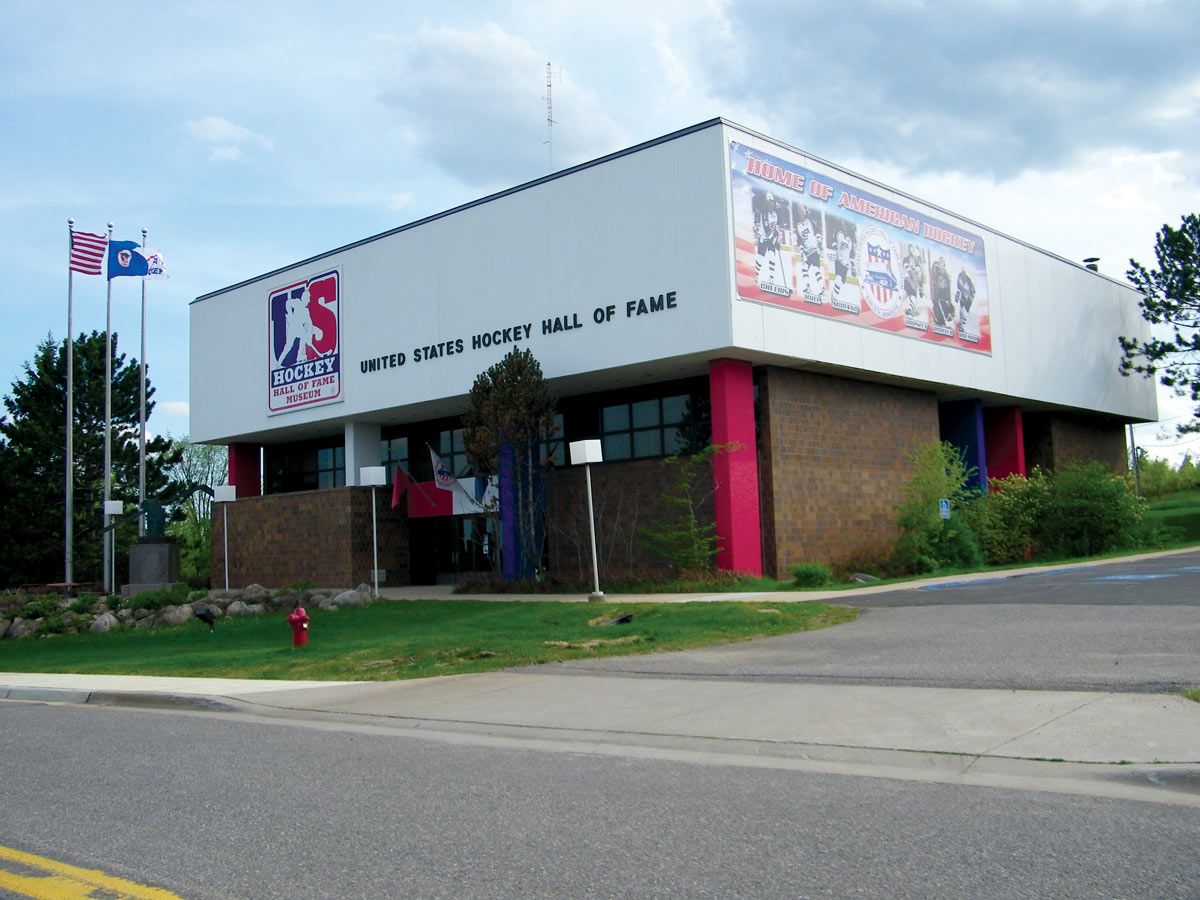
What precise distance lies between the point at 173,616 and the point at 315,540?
362 inches

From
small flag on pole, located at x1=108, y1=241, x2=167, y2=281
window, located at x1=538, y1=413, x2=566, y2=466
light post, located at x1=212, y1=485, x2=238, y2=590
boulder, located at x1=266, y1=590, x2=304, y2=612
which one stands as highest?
small flag on pole, located at x1=108, y1=241, x2=167, y2=281

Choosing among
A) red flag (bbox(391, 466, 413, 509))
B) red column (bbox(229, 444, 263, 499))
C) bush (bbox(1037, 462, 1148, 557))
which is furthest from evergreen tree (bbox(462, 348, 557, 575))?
bush (bbox(1037, 462, 1148, 557))

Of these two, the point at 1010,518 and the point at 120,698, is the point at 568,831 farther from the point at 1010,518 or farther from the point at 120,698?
the point at 1010,518

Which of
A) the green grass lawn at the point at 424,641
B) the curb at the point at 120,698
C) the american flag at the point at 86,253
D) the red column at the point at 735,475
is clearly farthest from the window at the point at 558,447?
the american flag at the point at 86,253

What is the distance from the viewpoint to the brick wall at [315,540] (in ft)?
116

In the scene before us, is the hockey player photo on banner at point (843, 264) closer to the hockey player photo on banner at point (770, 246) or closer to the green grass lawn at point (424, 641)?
the hockey player photo on banner at point (770, 246)

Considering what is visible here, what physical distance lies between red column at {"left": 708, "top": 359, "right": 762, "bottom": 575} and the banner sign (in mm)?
2278

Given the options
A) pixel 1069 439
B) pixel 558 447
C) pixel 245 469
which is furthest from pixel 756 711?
pixel 1069 439

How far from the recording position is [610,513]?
100.0 ft

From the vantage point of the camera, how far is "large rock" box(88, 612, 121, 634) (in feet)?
90.0

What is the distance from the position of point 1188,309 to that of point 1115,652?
39270 mm

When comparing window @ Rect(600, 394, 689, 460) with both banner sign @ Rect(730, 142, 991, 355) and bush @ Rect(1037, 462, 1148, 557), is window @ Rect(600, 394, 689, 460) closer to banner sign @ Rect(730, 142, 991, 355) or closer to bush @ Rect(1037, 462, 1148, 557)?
banner sign @ Rect(730, 142, 991, 355)

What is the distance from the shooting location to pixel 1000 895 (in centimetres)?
496

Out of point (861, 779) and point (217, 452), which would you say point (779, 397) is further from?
point (217, 452)
